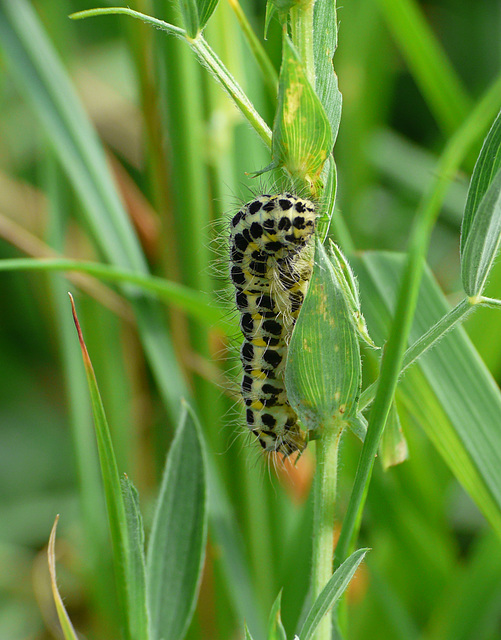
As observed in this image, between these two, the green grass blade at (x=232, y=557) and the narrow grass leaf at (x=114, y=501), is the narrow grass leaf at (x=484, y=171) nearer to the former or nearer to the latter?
the narrow grass leaf at (x=114, y=501)

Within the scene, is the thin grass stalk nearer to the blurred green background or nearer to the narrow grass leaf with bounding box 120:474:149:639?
the narrow grass leaf with bounding box 120:474:149:639

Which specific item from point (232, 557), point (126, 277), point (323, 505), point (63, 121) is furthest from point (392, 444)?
point (63, 121)

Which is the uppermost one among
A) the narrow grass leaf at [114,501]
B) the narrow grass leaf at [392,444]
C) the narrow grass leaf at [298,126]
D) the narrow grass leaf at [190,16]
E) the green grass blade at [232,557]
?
the narrow grass leaf at [190,16]

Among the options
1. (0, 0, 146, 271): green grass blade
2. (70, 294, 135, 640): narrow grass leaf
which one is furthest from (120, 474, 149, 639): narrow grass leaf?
(0, 0, 146, 271): green grass blade

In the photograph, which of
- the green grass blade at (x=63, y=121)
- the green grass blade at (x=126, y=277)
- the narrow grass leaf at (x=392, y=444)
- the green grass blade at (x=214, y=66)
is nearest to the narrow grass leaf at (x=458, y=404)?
the narrow grass leaf at (x=392, y=444)

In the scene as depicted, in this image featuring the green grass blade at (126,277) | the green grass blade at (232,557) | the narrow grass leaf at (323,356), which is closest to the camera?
the narrow grass leaf at (323,356)

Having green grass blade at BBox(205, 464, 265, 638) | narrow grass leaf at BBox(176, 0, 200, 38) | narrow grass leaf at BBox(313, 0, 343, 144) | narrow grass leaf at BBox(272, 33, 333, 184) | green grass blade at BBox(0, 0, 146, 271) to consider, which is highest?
green grass blade at BBox(0, 0, 146, 271)

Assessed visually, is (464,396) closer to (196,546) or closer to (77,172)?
(196,546)
